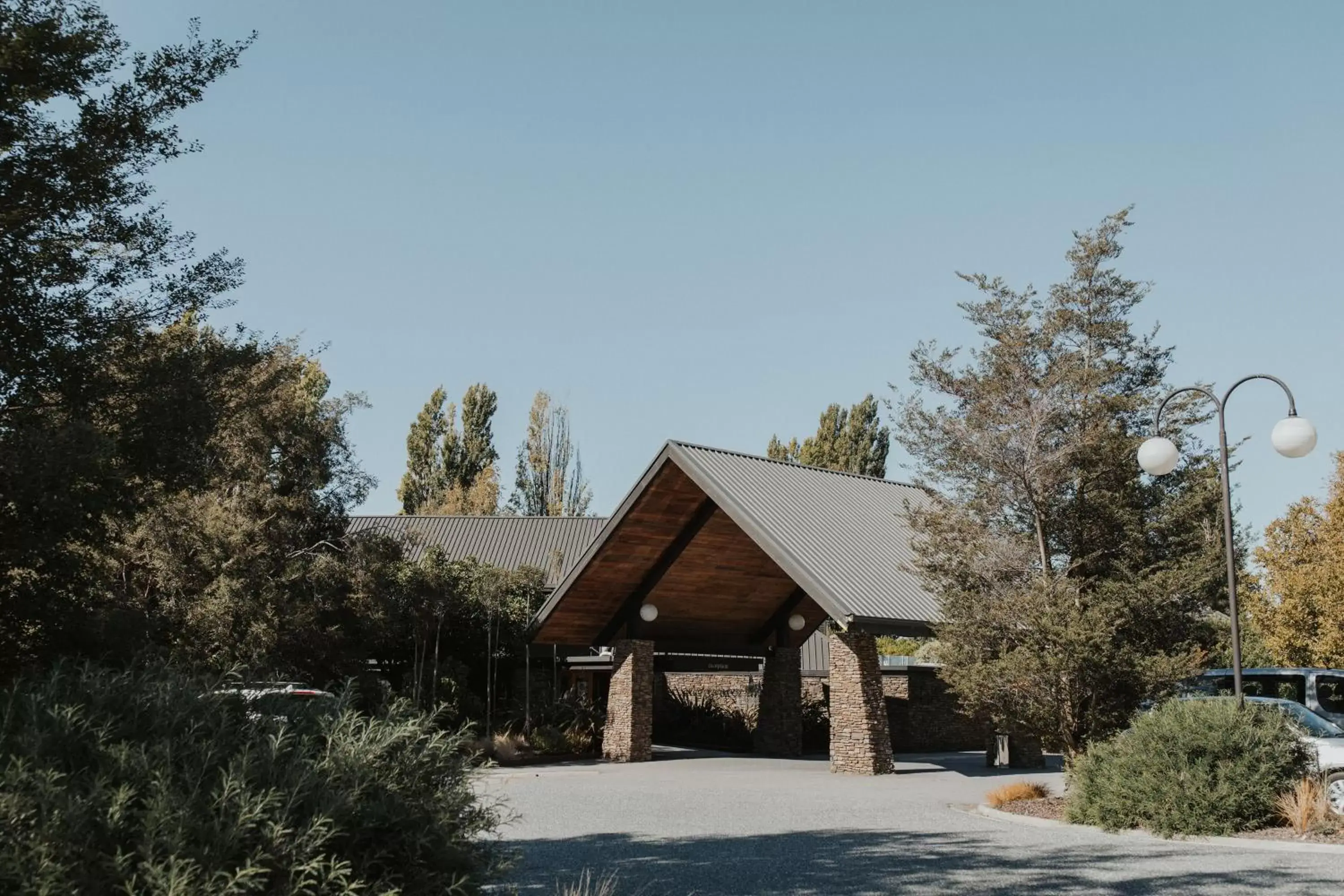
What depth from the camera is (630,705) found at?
2373 centimetres

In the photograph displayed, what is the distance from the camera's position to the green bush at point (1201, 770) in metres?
12.2

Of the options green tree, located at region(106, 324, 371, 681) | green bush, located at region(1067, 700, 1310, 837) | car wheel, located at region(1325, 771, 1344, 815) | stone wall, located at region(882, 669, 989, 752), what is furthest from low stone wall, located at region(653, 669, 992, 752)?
green bush, located at region(1067, 700, 1310, 837)

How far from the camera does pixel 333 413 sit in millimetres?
24078

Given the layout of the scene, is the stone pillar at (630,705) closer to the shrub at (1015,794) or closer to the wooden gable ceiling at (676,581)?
the wooden gable ceiling at (676,581)

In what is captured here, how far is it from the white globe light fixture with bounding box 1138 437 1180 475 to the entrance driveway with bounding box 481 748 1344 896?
383cm

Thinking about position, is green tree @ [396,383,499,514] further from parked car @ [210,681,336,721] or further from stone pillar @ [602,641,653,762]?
parked car @ [210,681,336,721]

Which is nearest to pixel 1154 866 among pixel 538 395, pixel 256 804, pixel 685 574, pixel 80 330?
pixel 256 804

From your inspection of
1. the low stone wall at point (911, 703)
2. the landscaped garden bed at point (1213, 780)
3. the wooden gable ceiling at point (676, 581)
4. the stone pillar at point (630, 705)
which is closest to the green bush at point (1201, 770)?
the landscaped garden bed at point (1213, 780)

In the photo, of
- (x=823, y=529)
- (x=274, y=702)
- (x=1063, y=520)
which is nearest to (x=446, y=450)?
(x=823, y=529)

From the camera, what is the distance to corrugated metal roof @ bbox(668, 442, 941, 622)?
64.7 feet

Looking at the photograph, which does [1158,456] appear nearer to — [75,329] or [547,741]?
[75,329]

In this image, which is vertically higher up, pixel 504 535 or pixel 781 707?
pixel 504 535

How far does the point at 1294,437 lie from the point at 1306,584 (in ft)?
61.6

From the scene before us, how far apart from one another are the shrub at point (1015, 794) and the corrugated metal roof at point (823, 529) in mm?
3448
